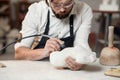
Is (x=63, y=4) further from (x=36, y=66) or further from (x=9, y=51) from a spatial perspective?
(x=9, y=51)

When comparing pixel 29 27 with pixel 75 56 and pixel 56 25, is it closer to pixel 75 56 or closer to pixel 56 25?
pixel 56 25

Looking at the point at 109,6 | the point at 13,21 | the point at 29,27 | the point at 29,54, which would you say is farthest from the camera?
→ the point at 13,21

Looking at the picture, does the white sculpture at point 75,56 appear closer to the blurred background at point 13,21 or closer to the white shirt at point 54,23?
the white shirt at point 54,23

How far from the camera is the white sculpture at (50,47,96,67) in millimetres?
1193

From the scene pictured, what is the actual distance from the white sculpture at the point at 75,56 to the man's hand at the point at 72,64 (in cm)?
2

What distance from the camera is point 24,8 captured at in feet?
15.3

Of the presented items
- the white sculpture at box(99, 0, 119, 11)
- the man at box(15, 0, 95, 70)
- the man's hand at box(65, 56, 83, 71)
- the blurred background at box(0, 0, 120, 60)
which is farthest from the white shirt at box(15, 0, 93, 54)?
the blurred background at box(0, 0, 120, 60)

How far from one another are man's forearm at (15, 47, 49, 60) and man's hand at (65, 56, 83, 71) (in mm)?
233

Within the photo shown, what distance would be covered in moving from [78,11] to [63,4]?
26 centimetres

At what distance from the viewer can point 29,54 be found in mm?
1482

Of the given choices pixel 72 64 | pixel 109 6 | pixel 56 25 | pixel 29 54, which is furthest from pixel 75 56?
pixel 109 6

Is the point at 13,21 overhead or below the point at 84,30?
below

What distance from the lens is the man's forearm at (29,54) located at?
145 cm

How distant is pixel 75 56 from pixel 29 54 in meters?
0.36
